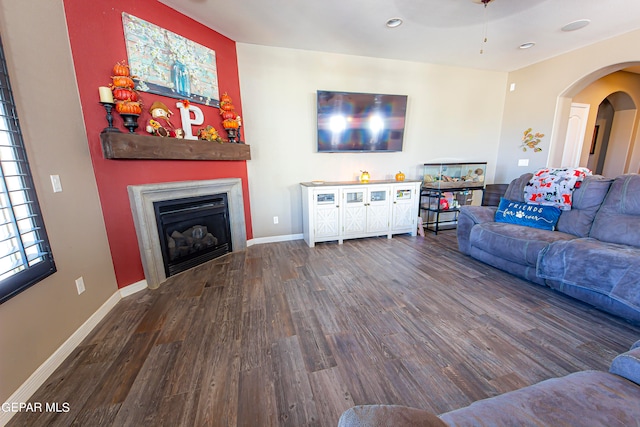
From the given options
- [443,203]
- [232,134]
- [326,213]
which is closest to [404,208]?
[443,203]

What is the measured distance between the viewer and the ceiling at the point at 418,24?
235 cm

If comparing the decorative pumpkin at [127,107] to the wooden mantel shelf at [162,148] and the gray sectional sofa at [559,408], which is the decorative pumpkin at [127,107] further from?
the gray sectional sofa at [559,408]

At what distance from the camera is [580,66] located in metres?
3.35

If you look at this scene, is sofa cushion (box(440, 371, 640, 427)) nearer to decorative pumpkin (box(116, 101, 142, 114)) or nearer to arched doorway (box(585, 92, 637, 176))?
decorative pumpkin (box(116, 101, 142, 114))

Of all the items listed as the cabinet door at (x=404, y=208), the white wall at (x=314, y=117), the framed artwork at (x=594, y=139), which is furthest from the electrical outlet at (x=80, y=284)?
the framed artwork at (x=594, y=139)

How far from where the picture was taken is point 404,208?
12.5 ft

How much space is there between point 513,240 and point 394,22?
2.67m

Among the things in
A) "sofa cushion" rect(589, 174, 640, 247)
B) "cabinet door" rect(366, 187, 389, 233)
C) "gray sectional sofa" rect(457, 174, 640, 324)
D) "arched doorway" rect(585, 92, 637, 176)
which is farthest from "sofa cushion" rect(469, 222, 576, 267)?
"arched doorway" rect(585, 92, 637, 176)

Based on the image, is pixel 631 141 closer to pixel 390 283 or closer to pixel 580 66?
pixel 580 66

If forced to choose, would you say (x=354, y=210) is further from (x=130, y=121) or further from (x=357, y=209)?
(x=130, y=121)

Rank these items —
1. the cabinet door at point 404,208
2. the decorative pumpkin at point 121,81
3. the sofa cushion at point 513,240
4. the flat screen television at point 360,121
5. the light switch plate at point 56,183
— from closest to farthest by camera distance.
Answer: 1. the light switch plate at point 56,183
2. the decorative pumpkin at point 121,81
3. the sofa cushion at point 513,240
4. the flat screen television at point 360,121
5. the cabinet door at point 404,208

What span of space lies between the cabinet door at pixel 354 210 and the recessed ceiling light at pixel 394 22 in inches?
77.1

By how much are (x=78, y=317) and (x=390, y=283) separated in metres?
2.54

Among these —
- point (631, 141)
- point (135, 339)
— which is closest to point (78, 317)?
point (135, 339)
